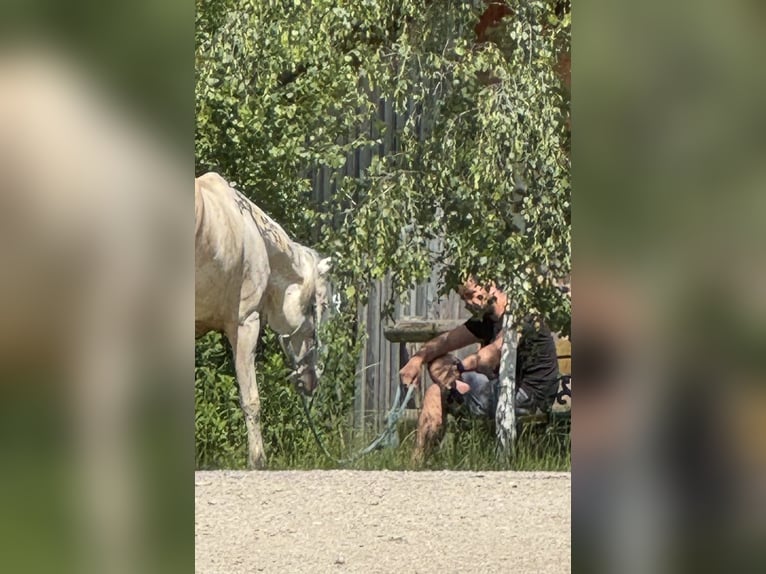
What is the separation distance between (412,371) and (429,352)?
0.15 m

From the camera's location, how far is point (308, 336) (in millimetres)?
6332

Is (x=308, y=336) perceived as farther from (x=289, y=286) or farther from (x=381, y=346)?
(x=381, y=346)

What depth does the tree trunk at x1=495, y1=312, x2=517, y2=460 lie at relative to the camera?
6289 mm

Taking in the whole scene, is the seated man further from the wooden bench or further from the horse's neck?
the horse's neck

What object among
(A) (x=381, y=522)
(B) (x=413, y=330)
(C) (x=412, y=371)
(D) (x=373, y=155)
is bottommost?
(A) (x=381, y=522)

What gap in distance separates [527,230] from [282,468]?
195cm

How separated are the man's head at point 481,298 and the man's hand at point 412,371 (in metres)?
0.44

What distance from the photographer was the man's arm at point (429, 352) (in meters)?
6.21

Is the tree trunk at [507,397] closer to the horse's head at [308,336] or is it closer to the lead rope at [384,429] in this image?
the lead rope at [384,429]

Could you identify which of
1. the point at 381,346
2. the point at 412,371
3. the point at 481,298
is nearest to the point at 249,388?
the point at 381,346

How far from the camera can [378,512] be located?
5539mm
